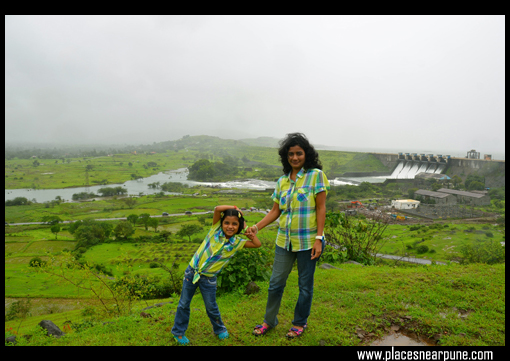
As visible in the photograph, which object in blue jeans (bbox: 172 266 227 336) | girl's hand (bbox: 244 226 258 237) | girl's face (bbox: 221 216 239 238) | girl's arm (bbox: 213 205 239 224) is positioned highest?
girl's arm (bbox: 213 205 239 224)

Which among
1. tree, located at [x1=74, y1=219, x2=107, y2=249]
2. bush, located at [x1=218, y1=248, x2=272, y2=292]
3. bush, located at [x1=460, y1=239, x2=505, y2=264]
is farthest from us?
tree, located at [x1=74, y1=219, x2=107, y2=249]

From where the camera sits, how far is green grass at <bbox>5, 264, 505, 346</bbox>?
2.67 meters

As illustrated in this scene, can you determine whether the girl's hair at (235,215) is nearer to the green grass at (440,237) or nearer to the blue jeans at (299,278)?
the blue jeans at (299,278)

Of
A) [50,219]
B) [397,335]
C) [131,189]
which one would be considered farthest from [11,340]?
[131,189]

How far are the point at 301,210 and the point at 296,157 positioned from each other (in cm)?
51

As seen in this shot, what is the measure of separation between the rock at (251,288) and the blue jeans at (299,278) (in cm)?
141

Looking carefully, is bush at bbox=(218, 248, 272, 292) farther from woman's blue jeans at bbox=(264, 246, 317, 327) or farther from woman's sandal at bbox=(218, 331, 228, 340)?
woman's blue jeans at bbox=(264, 246, 317, 327)

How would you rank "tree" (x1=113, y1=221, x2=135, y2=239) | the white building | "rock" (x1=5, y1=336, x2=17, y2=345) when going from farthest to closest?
the white building, "tree" (x1=113, y1=221, x2=135, y2=239), "rock" (x1=5, y1=336, x2=17, y2=345)

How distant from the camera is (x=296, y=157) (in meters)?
2.54

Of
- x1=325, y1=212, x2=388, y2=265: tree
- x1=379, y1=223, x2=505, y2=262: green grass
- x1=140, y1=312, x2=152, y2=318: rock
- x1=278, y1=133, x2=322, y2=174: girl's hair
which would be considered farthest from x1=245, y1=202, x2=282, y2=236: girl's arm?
x1=379, y1=223, x2=505, y2=262: green grass

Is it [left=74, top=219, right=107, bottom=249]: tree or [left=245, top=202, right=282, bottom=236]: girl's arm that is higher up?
[left=245, top=202, right=282, bottom=236]: girl's arm

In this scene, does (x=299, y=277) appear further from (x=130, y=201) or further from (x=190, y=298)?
(x=130, y=201)

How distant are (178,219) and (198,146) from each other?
116045mm

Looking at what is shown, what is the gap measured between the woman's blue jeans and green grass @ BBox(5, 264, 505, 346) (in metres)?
0.28
